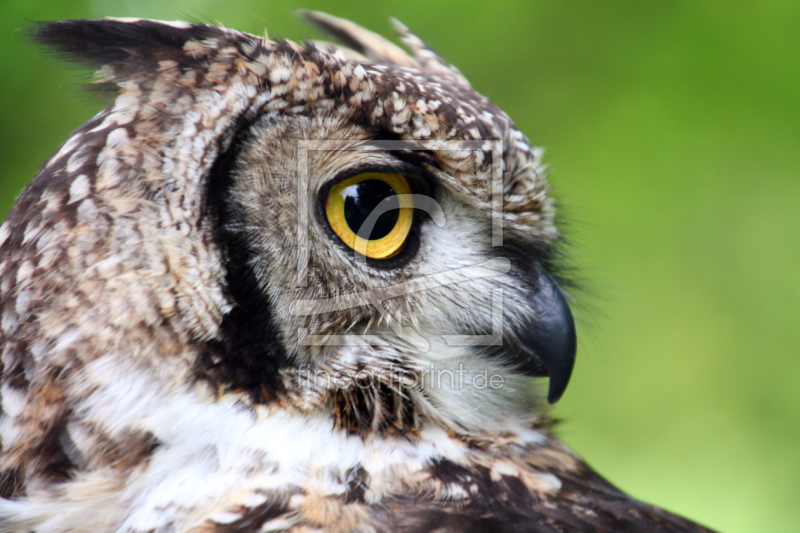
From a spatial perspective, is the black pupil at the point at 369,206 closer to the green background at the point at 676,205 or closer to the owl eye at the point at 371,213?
the owl eye at the point at 371,213

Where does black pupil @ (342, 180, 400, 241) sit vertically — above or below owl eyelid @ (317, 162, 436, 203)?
below

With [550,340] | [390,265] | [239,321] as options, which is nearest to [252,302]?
[239,321]

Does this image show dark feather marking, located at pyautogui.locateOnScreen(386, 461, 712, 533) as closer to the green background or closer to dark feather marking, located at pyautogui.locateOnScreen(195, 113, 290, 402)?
dark feather marking, located at pyautogui.locateOnScreen(195, 113, 290, 402)

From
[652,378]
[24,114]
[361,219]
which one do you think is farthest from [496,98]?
[361,219]

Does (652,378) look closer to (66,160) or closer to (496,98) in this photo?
(496,98)

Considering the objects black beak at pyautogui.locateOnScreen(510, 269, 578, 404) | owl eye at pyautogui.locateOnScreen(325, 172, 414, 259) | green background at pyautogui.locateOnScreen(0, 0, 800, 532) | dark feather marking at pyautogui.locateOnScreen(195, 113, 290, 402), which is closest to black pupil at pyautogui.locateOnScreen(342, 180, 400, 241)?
owl eye at pyautogui.locateOnScreen(325, 172, 414, 259)

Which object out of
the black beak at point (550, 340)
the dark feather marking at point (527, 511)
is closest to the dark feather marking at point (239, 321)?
the dark feather marking at point (527, 511)
